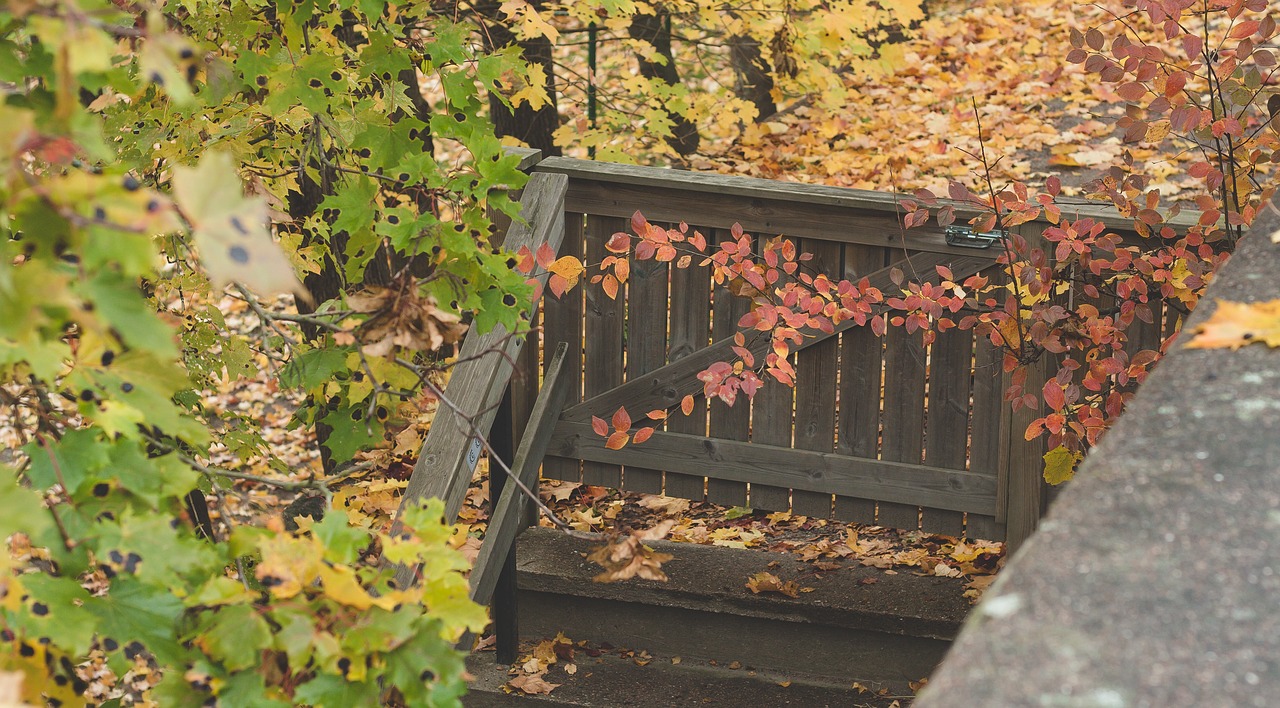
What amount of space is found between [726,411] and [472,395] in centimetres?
95

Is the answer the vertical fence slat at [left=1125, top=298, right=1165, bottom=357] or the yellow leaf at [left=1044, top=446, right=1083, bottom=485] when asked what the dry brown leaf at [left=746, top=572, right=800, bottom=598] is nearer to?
the yellow leaf at [left=1044, top=446, right=1083, bottom=485]

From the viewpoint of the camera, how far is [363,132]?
130 inches

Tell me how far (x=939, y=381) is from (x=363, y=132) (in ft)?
6.52

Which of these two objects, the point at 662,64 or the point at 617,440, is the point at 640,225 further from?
the point at 662,64

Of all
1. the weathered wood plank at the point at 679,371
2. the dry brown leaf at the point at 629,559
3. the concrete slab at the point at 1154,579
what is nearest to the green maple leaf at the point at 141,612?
the dry brown leaf at the point at 629,559

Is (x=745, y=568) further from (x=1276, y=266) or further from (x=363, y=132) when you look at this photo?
(x=1276, y=266)

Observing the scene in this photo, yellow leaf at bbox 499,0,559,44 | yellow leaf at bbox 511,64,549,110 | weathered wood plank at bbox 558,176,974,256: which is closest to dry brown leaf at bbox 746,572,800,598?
weathered wood plank at bbox 558,176,974,256

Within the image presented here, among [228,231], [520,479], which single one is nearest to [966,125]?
[520,479]

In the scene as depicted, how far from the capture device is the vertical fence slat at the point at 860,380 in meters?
3.90

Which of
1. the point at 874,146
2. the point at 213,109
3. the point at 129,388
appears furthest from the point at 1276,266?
the point at 874,146

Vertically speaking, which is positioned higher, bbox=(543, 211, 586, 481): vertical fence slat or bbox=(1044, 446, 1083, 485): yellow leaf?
bbox=(543, 211, 586, 481): vertical fence slat

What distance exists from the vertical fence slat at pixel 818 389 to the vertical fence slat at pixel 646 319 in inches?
19.1

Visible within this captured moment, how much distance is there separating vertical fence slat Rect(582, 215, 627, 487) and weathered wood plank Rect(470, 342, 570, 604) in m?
0.10

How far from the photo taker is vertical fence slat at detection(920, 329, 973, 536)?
12.8 ft
